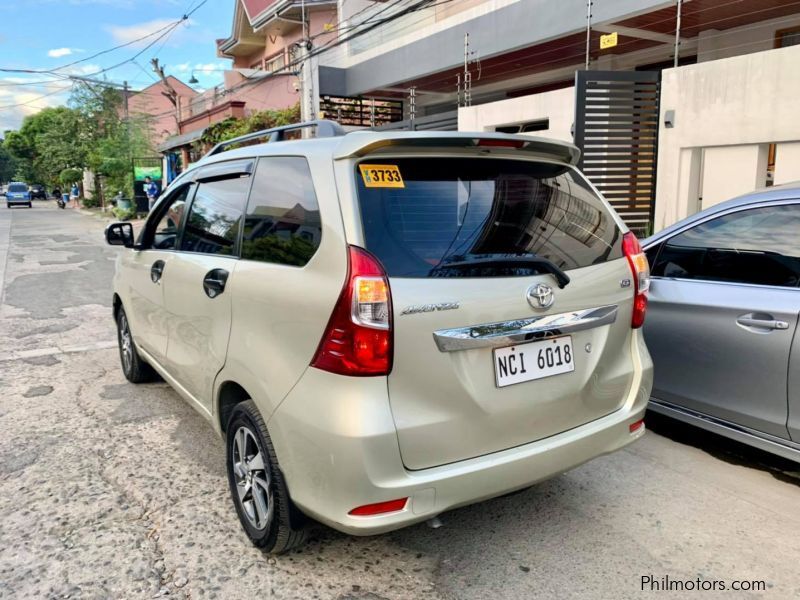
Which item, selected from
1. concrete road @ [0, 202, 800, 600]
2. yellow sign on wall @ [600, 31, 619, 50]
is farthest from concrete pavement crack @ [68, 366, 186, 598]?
yellow sign on wall @ [600, 31, 619, 50]

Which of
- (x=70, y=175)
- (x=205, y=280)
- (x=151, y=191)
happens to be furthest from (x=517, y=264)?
(x=70, y=175)

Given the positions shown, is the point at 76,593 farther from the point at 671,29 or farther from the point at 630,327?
the point at 671,29

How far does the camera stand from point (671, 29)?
11.5 m

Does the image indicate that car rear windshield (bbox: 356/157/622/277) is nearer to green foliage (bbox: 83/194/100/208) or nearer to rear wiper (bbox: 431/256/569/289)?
rear wiper (bbox: 431/256/569/289)

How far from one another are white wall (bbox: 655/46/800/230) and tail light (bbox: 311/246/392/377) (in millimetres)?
7274

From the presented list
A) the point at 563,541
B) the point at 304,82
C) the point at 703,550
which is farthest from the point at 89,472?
the point at 304,82

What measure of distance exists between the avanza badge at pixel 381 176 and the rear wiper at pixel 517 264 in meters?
0.36

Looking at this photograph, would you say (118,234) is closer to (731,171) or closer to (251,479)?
(251,479)

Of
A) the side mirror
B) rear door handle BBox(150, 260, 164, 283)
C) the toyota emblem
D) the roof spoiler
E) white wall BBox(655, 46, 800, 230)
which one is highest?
white wall BBox(655, 46, 800, 230)

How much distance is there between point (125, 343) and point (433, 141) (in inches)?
144

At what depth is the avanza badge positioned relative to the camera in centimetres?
231

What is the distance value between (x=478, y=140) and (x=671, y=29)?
435 inches

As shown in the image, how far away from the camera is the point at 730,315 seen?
130 inches

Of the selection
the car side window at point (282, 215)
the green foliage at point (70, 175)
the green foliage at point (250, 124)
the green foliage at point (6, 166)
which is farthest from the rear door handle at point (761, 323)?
the green foliage at point (6, 166)
